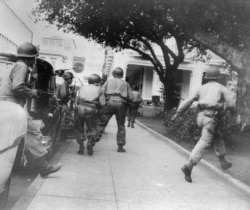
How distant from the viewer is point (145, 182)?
6656 mm

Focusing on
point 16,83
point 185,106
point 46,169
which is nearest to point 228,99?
point 185,106

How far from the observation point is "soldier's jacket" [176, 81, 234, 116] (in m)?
7.06

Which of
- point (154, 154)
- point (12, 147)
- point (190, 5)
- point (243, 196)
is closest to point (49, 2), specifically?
point (190, 5)

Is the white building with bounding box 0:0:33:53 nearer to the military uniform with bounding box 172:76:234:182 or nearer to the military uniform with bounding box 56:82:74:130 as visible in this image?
the military uniform with bounding box 172:76:234:182

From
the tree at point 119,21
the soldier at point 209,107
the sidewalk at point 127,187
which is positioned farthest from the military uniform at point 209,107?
the tree at point 119,21

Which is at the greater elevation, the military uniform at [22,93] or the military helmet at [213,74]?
the military helmet at [213,74]

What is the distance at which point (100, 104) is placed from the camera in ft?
30.2

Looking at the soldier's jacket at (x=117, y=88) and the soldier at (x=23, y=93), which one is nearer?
the soldier at (x=23, y=93)

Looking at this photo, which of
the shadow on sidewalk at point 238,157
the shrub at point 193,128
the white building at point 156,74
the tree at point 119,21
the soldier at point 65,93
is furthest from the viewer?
the white building at point 156,74

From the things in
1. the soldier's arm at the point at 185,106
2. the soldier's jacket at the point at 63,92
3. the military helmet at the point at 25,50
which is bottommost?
the soldier's jacket at the point at 63,92

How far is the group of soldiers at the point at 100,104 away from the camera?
220 inches

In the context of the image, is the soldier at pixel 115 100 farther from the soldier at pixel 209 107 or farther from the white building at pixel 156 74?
the white building at pixel 156 74

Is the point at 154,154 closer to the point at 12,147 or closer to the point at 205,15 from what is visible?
the point at 205,15

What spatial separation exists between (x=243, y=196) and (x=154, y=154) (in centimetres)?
387
